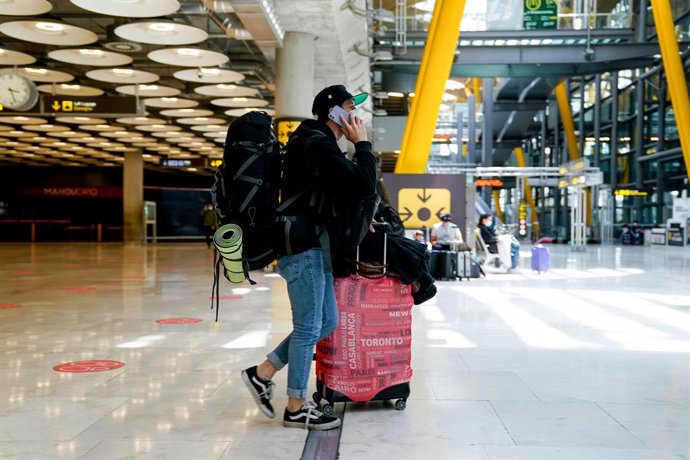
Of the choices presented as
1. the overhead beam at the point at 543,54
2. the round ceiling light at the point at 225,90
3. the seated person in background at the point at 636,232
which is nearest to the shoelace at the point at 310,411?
the round ceiling light at the point at 225,90

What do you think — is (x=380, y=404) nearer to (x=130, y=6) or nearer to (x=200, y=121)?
(x=130, y=6)

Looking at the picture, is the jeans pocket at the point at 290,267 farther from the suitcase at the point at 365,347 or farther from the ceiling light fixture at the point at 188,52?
the ceiling light fixture at the point at 188,52

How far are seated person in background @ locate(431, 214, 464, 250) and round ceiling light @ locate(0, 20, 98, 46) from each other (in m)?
7.68

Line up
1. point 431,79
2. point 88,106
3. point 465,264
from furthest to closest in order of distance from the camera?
point 431,79 < point 88,106 < point 465,264

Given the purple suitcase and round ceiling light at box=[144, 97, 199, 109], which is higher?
round ceiling light at box=[144, 97, 199, 109]

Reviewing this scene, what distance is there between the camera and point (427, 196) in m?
16.5

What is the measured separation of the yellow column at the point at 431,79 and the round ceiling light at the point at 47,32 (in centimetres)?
771

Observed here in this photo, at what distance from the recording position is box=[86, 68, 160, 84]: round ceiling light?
1769 centimetres

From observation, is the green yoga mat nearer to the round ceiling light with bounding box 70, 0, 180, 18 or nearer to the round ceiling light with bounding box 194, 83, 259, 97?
the round ceiling light with bounding box 70, 0, 180, 18

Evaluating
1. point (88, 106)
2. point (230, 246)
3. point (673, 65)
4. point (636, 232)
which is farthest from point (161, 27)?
point (636, 232)

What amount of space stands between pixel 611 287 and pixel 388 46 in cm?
1185

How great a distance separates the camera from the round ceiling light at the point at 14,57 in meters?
15.3

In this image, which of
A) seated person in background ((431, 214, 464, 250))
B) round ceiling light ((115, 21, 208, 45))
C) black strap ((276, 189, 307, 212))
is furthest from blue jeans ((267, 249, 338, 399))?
seated person in background ((431, 214, 464, 250))

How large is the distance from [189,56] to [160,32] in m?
2.03
